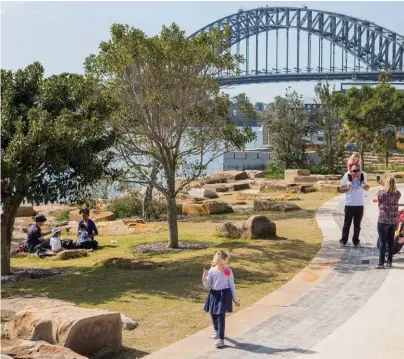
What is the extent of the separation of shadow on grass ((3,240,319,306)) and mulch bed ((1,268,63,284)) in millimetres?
227

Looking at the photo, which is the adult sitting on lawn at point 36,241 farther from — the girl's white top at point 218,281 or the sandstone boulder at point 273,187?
the sandstone boulder at point 273,187

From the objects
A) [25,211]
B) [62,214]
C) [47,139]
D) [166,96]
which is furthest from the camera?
[25,211]

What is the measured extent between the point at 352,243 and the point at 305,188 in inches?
444

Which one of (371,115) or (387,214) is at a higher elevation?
(371,115)

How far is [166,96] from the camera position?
12930 mm

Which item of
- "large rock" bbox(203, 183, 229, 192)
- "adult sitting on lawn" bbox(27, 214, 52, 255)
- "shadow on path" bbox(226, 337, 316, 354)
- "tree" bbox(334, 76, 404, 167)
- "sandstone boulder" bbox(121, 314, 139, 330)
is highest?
"tree" bbox(334, 76, 404, 167)

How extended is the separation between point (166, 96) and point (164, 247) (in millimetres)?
2935

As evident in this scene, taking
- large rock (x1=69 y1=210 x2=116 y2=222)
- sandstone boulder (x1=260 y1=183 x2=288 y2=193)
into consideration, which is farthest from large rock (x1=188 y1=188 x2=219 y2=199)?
large rock (x1=69 y1=210 x2=116 y2=222)

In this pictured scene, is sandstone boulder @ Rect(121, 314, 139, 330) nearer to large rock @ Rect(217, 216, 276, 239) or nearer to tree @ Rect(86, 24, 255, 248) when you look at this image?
tree @ Rect(86, 24, 255, 248)

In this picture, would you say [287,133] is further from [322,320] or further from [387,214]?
[322,320]

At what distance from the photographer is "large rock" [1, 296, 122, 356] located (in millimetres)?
6281

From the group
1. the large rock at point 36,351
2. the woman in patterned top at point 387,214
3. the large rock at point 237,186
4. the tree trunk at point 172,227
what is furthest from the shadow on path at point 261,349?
the large rock at point 237,186

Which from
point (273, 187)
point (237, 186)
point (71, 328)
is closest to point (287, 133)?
point (237, 186)

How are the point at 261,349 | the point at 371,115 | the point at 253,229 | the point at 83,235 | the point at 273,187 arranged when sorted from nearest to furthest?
the point at 261,349 → the point at 253,229 → the point at 83,235 → the point at 273,187 → the point at 371,115
